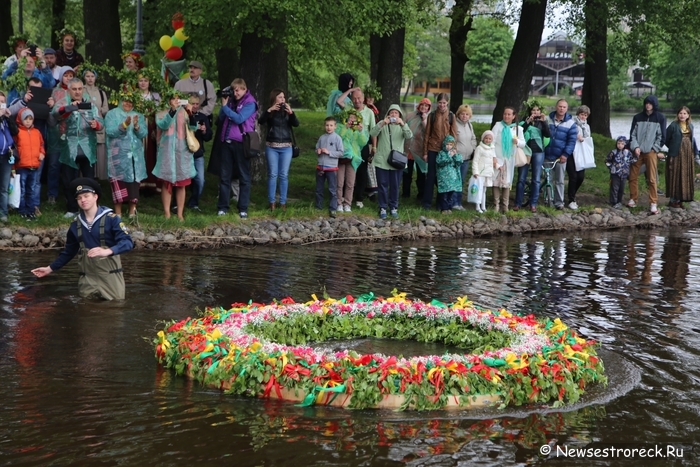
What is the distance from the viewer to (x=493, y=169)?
19172 millimetres

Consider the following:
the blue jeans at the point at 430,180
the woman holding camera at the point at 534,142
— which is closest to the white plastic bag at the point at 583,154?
the woman holding camera at the point at 534,142

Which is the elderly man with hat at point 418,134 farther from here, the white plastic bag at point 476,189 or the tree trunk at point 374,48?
the tree trunk at point 374,48

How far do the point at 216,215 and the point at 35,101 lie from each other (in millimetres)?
3307

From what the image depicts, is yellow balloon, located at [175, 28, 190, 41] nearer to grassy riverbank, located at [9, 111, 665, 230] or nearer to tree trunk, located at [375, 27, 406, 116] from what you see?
grassy riverbank, located at [9, 111, 665, 230]

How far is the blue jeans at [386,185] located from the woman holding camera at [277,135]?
1759 millimetres

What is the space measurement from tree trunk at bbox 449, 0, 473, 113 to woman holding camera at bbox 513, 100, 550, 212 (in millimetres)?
9391

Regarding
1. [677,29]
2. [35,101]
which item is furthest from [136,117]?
[677,29]

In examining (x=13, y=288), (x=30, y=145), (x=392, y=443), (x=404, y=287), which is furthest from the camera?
(x=30, y=145)

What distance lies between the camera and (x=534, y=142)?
1953 centimetres

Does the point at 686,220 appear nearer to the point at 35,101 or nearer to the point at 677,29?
the point at 677,29

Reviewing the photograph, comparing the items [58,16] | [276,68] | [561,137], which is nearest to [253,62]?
[276,68]

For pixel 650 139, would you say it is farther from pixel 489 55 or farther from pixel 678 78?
pixel 489 55

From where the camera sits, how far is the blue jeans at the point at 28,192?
15.7 metres

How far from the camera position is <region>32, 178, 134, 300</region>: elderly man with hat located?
11.1m
